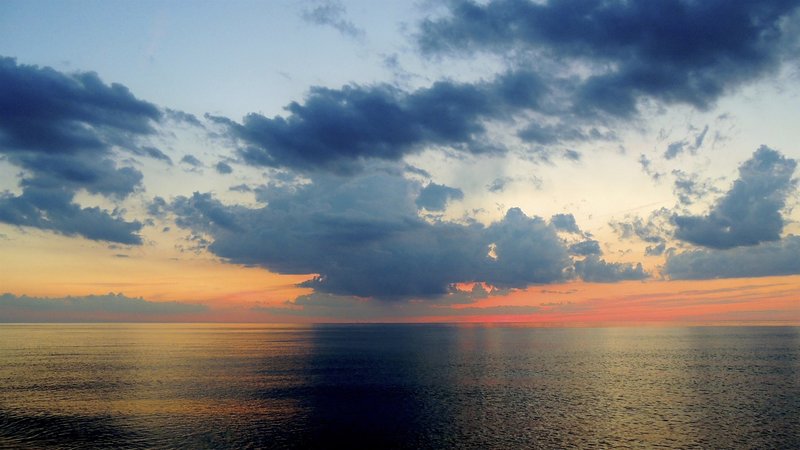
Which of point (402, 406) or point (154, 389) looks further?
point (154, 389)

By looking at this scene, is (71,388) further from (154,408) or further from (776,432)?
(776,432)

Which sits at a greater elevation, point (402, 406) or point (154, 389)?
point (154, 389)

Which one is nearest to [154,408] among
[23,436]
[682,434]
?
[23,436]

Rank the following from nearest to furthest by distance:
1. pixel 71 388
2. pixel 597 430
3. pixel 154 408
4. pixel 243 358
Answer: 1. pixel 597 430
2. pixel 154 408
3. pixel 71 388
4. pixel 243 358

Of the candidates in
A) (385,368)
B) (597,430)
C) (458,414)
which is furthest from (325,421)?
(385,368)

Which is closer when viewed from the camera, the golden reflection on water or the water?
the water

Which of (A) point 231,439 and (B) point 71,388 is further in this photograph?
(B) point 71,388

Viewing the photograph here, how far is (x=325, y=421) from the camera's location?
69250 millimetres

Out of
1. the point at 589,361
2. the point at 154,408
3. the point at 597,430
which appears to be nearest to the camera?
the point at 597,430

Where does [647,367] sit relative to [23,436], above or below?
below

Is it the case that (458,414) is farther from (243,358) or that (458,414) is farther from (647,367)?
(243,358)

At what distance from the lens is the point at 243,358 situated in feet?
536

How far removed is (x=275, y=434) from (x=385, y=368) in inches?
2837

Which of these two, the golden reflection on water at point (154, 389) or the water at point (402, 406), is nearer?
the water at point (402, 406)
